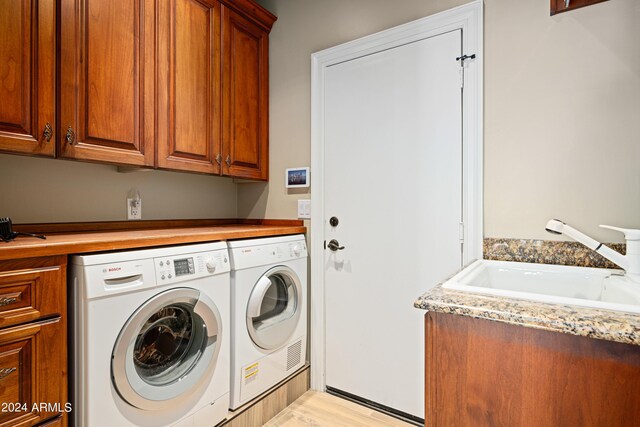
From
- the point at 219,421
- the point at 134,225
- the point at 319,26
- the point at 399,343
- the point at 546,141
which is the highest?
the point at 319,26

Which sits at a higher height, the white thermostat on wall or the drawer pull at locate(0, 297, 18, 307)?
the white thermostat on wall

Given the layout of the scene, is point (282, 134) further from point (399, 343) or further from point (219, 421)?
point (219, 421)

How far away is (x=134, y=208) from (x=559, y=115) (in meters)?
2.23

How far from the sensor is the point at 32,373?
103cm

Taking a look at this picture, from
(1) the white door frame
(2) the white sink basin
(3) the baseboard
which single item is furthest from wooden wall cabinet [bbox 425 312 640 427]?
(3) the baseboard

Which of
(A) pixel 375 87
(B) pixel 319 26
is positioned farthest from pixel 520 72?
(B) pixel 319 26

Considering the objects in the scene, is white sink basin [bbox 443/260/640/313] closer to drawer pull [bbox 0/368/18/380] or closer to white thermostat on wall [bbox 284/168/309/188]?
white thermostat on wall [bbox 284/168/309/188]

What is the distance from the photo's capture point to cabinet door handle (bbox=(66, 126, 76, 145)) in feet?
4.55

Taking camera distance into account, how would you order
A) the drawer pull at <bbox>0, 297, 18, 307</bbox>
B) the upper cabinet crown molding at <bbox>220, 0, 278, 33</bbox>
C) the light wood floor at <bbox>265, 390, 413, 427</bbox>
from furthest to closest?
the upper cabinet crown molding at <bbox>220, 0, 278, 33</bbox>, the light wood floor at <bbox>265, 390, 413, 427</bbox>, the drawer pull at <bbox>0, 297, 18, 307</bbox>

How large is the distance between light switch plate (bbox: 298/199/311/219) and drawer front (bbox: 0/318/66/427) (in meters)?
1.39

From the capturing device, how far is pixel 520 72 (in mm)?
1521

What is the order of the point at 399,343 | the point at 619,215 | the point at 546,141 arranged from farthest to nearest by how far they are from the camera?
the point at 399,343 → the point at 546,141 → the point at 619,215

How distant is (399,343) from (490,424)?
104cm

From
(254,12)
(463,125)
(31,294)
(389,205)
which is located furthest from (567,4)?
(31,294)
